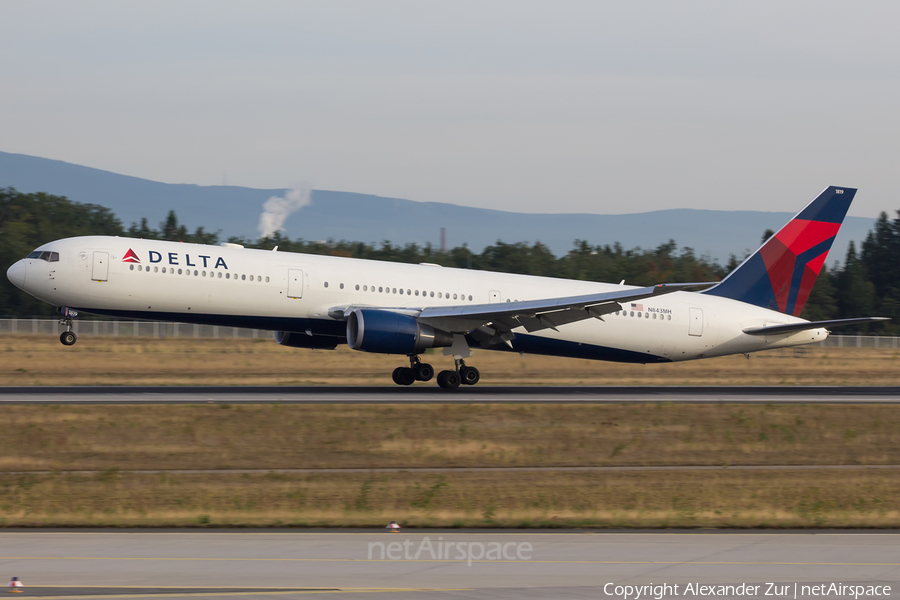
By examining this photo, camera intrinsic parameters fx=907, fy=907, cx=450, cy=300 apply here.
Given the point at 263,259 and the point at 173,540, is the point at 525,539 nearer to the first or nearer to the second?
the point at 173,540

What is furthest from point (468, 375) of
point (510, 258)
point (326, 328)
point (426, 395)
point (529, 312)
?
point (510, 258)

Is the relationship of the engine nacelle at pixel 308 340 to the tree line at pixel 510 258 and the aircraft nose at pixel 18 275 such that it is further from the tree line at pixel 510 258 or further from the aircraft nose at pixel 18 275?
the tree line at pixel 510 258

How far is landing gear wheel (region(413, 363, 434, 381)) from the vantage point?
A: 31.6 metres

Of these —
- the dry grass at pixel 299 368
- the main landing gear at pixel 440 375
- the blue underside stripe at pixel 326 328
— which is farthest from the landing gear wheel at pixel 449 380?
the dry grass at pixel 299 368

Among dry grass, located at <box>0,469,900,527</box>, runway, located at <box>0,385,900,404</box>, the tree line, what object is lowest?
dry grass, located at <box>0,469,900,527</box>

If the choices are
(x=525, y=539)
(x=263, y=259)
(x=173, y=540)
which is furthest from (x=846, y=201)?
(x=173, y=540)

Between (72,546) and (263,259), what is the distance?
698 inches

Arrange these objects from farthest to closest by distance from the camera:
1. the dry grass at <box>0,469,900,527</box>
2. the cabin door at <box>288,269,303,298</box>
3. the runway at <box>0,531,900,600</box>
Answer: the cabin door at <box>288,269,303,298</box>
the dry grass at <box>0,469,900,527</box>
the runway at <box>0,531,900,600</box>

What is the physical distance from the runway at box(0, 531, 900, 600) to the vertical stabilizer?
22425mm

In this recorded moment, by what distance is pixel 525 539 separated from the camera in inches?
568

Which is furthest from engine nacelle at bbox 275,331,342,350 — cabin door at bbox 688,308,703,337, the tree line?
the tree line

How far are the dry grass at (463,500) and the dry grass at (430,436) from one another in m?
1.73
